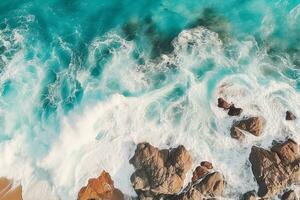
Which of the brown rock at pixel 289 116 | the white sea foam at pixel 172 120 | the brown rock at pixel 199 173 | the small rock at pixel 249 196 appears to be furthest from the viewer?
the brown rock at pixel 289 116

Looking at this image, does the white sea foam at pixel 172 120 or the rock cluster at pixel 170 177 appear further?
the white sea foam at pixel 172 120

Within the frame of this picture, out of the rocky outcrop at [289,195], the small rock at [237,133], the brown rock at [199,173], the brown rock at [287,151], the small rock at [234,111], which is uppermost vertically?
the small rock at [234,111]

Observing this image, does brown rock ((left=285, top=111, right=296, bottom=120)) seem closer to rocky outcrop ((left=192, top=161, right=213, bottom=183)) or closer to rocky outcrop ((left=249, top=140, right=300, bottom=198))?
rocky outcrop ((left=249, top=140, right=300, bottom=198))

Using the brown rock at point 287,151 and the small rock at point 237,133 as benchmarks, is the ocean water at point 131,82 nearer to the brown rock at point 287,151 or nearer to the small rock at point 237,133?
the small rock at point 237,133

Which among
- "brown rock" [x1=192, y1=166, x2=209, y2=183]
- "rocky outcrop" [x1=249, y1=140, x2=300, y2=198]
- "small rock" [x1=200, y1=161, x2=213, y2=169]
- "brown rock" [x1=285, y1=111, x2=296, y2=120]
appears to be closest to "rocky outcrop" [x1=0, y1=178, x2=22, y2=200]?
"brown rock" [x1=192, y1=166, x2=209, y2=183]

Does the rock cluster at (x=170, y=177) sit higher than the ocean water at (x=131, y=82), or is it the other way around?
the ocean water at (x=131, y=82)

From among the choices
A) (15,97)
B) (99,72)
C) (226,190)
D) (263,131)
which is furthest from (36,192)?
(263,131)

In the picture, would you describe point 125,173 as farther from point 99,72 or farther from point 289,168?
point 289,168

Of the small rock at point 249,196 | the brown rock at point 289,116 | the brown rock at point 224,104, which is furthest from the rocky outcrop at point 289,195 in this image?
the brown rock at point 224,104
